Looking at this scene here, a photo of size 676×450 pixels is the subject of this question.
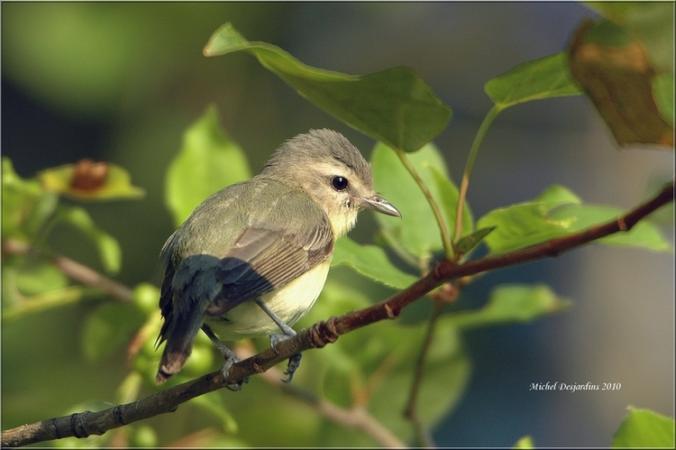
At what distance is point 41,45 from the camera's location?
16.0ft

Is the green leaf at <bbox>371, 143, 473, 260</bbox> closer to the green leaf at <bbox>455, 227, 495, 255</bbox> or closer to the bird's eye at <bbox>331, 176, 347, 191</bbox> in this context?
the bird's eye at <bbox>331, 176, 347, 191</bbox>

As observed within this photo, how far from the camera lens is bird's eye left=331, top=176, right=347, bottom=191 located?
3414 mm

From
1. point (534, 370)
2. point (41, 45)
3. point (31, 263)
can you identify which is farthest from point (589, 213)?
point (41, 45)

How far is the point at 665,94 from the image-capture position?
1374 mm

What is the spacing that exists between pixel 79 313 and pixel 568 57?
3.81 m

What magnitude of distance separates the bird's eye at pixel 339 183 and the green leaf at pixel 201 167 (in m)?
0.38

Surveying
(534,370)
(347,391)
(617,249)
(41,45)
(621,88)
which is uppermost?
(621,88)

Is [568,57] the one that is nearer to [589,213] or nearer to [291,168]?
[589,213]

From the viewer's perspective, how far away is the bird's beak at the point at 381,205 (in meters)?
2.99

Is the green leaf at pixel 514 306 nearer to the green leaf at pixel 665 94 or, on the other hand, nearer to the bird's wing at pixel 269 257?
the bird's wing at pixel 269 257

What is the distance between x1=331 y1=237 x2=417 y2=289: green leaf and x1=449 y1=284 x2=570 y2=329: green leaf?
0.83 metres

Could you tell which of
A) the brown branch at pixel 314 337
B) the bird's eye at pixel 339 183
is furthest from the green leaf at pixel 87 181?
the brown branch at pixel 314 337

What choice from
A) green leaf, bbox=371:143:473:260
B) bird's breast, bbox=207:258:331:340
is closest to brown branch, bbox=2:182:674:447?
bird's breast, bbox=207:258:331:340

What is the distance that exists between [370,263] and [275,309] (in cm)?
45
